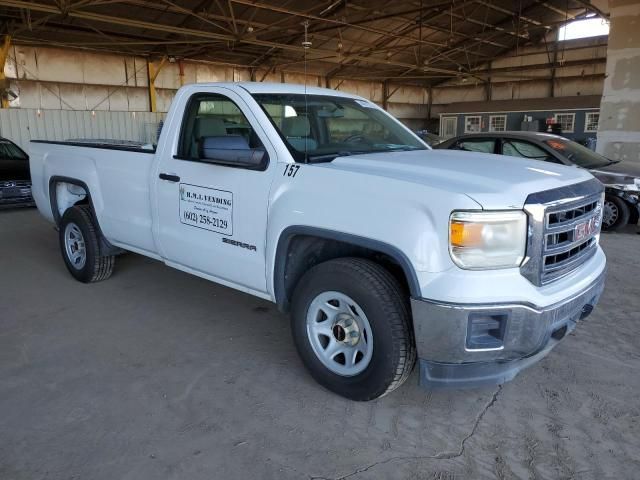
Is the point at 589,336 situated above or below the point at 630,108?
below

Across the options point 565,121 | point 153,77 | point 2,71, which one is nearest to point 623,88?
point 153,77

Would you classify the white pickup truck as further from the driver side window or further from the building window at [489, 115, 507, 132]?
the building window at [489, 115, 507, 132]

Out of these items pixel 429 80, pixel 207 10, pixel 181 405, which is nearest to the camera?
pixel 181 405

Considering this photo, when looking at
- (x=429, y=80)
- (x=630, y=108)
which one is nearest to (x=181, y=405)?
(x=630, y=108)

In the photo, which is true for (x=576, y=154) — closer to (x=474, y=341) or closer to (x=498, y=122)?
(x=474, y=341)

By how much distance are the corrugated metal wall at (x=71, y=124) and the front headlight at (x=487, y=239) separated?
15.1 m

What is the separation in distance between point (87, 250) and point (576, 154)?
7506 mm

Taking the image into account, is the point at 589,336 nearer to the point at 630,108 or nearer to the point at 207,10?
the point at 630,108

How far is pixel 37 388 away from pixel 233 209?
5.66 feet

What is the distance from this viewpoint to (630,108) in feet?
35.2

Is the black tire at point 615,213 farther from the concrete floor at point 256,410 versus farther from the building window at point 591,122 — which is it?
the building window at point 591,122

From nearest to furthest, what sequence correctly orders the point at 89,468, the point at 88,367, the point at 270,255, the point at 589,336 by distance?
1. the point at 89,468
2. the point at 270,255
3. the point at 88,367
4. the point at 589,336

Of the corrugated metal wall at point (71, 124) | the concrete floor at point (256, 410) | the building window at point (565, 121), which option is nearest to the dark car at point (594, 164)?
the concrete floor at point (256, 410)

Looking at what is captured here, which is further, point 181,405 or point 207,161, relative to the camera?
Result: point 207,161
